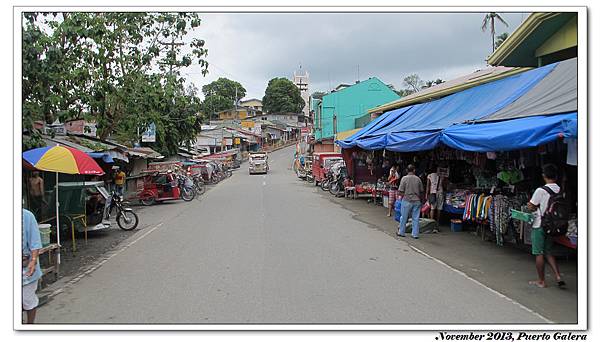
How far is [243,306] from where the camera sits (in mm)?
6422

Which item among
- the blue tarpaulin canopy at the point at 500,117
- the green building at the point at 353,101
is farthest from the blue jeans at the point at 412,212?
the green building at the point at 353,101

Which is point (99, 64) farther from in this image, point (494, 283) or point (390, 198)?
point (494, 283)

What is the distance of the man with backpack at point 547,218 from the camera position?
692 centimetres

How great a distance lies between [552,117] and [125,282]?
6890 millimetres

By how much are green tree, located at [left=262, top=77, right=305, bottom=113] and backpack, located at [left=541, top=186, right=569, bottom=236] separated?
9040cm

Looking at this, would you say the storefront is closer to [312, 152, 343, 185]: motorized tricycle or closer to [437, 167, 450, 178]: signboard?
[437, 167, 450, 178]: signboard

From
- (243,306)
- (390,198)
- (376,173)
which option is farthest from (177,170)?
(243,306)

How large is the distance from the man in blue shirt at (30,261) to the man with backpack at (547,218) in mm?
6349

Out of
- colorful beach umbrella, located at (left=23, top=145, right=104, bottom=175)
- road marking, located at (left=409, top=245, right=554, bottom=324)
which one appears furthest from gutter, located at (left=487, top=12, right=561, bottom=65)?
colorful beach umbrella, located at (left=23, top=145, right=104, bottom=175)

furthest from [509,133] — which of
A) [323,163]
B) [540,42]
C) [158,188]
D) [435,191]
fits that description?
[323,163]

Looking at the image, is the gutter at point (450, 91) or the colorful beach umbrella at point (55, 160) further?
the gutter at point (450, 91)

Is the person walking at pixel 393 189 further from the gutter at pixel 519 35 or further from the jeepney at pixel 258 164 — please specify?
the jeepney at pixel 258 164

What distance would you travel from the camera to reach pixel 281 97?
98.1m

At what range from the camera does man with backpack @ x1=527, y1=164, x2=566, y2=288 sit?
6920mm
